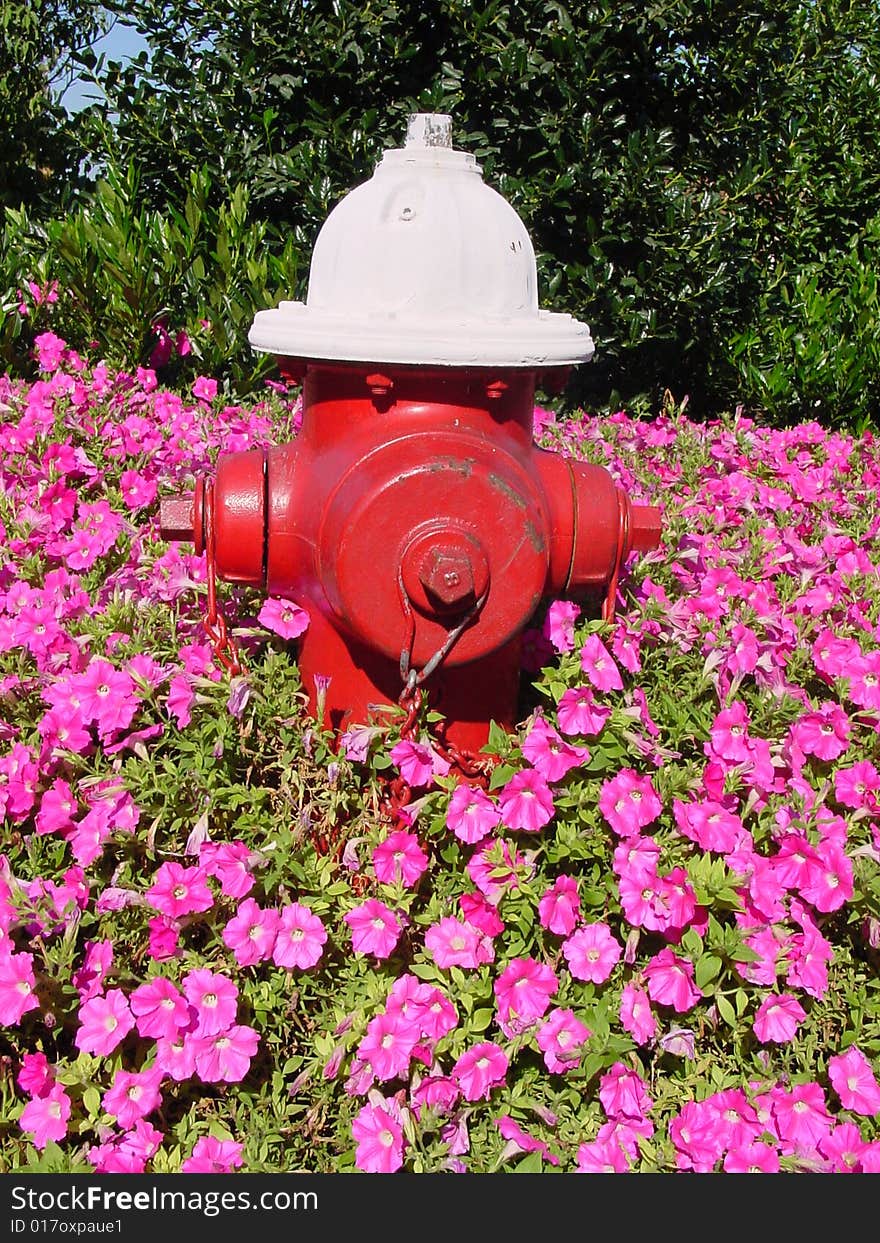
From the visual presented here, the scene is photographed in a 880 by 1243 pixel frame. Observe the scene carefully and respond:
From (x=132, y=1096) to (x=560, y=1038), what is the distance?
726 millimetres

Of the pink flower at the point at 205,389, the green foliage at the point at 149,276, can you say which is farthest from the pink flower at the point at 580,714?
the green foliage at the point at 149,276

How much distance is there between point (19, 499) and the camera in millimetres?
3219

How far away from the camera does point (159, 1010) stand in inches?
71.3

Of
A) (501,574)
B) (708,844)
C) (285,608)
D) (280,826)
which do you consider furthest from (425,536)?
(708,844)

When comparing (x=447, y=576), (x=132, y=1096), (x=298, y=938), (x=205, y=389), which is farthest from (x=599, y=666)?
(x=205, y=389)

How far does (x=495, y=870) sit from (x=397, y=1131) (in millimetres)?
475

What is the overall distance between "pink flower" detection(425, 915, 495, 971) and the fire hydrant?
439mm

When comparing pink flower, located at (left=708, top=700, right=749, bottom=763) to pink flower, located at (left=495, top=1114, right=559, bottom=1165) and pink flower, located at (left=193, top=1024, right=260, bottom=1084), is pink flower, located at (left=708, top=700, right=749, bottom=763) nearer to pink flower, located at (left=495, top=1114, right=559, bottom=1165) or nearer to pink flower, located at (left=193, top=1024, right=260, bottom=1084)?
pink flower, located at (left=495, top=1114, right=559, bottom=1165)

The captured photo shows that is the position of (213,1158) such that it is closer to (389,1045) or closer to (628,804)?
(389,1045)

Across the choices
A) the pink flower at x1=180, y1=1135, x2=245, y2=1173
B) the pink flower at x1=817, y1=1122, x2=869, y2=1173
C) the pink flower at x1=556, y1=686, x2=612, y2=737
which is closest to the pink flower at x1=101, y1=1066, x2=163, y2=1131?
the pink flower at x1=180, y1=1135, x2=245, y2=1173

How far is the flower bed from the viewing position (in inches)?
70.6

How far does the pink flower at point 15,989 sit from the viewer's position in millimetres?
1776

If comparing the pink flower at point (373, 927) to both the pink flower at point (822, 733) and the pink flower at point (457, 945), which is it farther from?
the pink flower at point (822, 733)

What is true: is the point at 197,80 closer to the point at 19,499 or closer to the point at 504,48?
the point at 504,48
